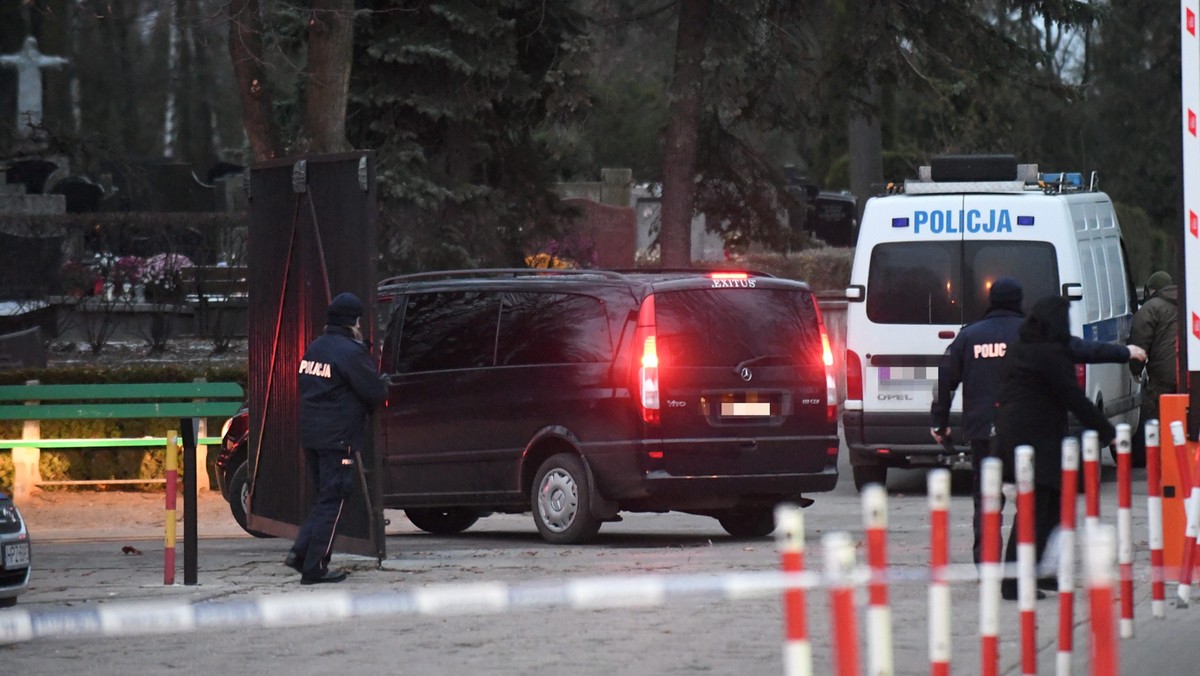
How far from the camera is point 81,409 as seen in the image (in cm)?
1752

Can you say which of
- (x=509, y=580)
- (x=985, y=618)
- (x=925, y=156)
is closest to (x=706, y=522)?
(x=509, y=580)

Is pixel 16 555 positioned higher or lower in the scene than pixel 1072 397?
lower

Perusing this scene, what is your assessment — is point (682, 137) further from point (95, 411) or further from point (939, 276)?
point (95, 411)

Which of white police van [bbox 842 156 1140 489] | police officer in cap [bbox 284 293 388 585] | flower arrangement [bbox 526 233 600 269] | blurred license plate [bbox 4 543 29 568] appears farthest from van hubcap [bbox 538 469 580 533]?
flower arrangement [bbox 526 233 600 269]

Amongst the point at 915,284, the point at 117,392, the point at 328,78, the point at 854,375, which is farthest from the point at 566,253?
the point at 915,284

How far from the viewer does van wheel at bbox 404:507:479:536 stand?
15042 mm

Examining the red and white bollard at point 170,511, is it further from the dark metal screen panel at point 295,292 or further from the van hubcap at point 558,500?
the van hubcap at point 558,500

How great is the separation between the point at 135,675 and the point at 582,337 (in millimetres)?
5349

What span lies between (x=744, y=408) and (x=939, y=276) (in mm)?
3983

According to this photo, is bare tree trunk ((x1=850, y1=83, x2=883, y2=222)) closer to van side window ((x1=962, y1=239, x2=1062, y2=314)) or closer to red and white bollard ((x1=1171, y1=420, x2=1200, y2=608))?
van side window ((x1=962, y1=239, x2=1062, y2=314))

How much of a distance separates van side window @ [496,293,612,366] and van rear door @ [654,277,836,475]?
1.67 feet

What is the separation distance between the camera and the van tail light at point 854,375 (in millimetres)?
16375

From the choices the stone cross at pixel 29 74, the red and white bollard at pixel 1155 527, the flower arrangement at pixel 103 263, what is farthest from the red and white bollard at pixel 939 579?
the stone cross at pixel 29 74

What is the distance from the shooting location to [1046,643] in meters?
8.65
